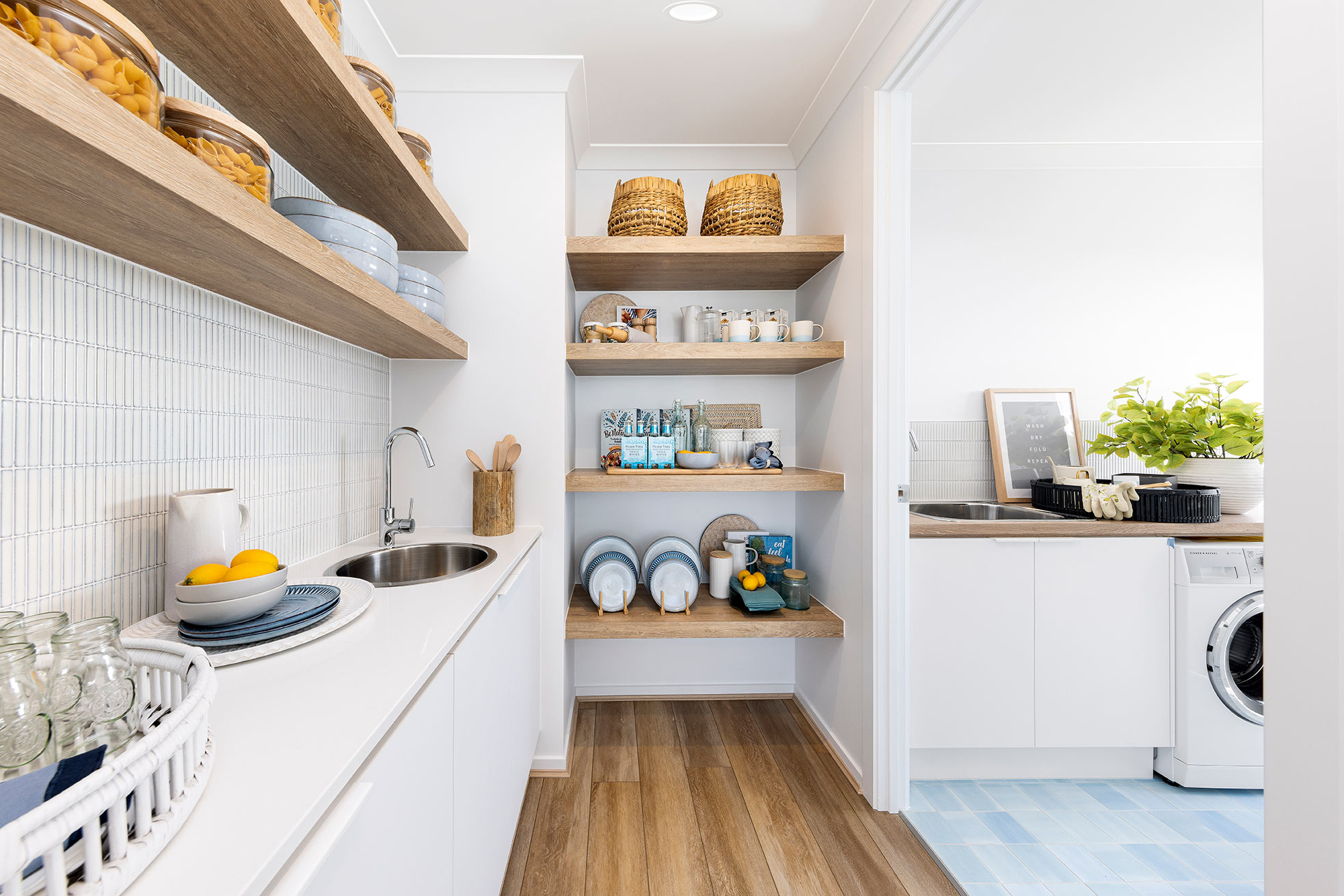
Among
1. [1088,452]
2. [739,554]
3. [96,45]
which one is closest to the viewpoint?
[96,45]

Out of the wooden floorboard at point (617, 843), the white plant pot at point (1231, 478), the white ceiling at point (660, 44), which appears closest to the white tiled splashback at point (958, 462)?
the white plant pot at point (1231, 478)

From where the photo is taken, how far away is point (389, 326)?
146cm

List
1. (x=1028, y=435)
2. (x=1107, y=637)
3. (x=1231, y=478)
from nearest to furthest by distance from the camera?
(x=1107, y=637)
(x=1231, y=478)
(x=1028, y=435)

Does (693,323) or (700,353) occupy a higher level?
(693,323)

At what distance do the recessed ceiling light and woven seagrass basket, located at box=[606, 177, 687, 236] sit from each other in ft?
1.74

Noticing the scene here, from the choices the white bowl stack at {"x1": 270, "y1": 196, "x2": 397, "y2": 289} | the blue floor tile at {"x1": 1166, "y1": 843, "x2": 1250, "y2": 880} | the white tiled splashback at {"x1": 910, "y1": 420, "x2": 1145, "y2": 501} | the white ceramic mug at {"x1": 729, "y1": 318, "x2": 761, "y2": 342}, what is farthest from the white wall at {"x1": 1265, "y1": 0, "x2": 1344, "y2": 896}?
the white tiled splashback at {"x1": 910, "y1": 420, "x2": 1145, "y2": 501}

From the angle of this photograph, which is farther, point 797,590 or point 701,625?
point 797,590

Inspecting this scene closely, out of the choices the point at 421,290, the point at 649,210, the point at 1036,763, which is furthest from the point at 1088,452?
the point at 421,290

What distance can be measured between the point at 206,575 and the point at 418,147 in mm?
1277

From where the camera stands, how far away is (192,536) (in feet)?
3.28

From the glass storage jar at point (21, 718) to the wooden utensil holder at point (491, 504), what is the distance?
1411 mm

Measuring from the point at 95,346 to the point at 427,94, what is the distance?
5.09 feet

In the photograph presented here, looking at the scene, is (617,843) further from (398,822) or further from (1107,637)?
(1107,637)

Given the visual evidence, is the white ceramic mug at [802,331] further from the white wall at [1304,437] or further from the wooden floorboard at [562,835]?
the wooden floorboard at [562,835]
